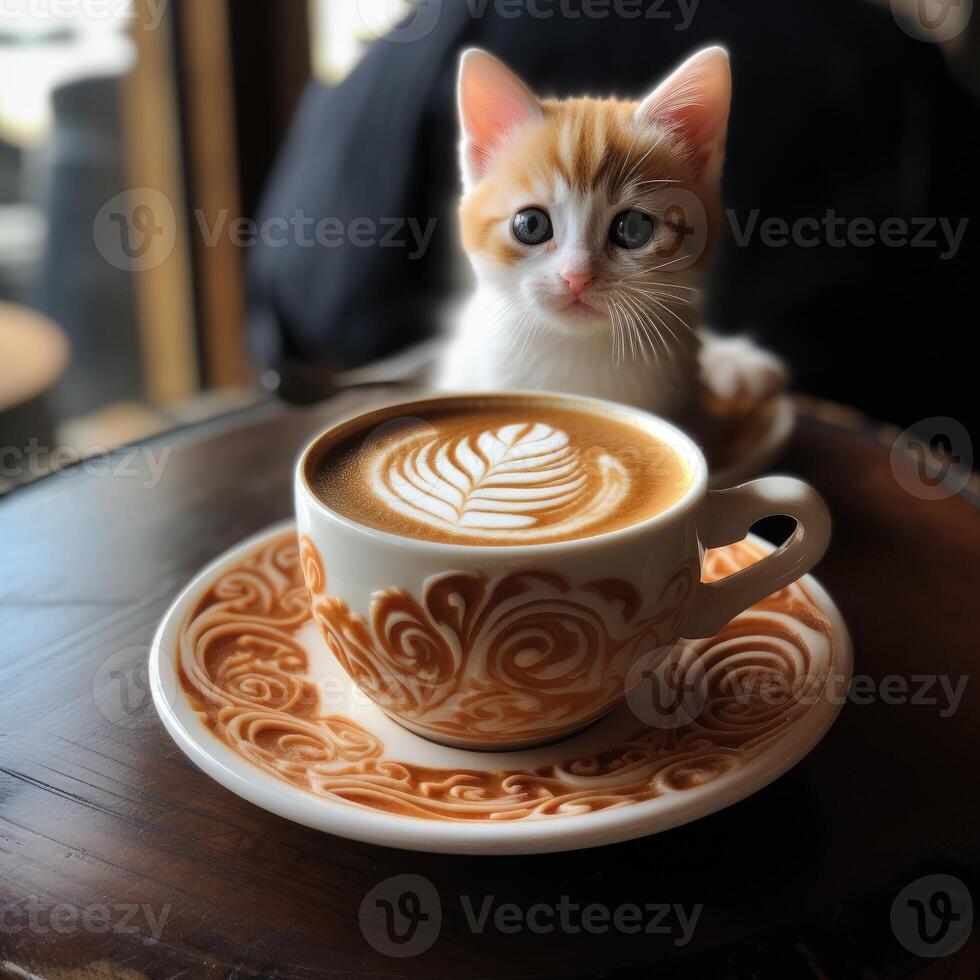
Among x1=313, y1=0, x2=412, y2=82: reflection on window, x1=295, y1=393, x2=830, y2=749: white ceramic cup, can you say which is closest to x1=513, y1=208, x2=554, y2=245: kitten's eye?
x1=295, y1=393, x2=830, y2=749: white ceramic cup

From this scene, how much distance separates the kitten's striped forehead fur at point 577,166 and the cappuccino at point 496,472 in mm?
159

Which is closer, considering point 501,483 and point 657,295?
point 501,483

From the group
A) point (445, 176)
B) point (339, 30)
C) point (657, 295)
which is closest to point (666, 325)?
point (657, 295)

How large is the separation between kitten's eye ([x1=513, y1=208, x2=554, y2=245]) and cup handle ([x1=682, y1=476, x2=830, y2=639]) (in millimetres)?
264

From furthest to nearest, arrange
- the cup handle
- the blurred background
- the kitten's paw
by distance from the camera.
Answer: the blurred background → the kitten's paw → the cup handle

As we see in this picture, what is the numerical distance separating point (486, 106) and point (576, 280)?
0.53 feet

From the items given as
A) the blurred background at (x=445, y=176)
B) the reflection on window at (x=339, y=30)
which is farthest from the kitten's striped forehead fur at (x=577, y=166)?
the reflection on window at (x=339, y=30)

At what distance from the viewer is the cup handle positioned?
586mm

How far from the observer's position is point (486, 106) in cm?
76

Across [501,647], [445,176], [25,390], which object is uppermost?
[501,647]

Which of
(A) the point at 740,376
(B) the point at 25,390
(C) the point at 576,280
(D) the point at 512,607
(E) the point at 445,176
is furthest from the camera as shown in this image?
(E) the point at 445,176

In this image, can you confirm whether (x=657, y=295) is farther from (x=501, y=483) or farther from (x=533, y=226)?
(x=501, y=483)

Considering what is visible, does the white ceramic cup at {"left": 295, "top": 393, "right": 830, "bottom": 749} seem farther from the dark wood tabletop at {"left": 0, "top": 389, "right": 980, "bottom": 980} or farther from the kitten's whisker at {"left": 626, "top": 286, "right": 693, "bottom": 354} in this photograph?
the kitten's whisker at {"left": 626, "top": 286, "right": 693, "bottom": 354}

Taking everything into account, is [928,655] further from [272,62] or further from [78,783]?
[272,62]
